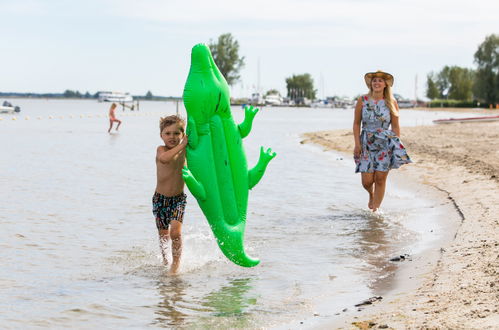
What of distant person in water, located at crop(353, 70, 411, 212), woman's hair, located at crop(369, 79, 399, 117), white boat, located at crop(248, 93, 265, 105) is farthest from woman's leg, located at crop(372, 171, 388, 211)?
white boat, located at crop(248, 93, 265, 105)

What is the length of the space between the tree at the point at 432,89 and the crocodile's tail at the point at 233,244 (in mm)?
129973

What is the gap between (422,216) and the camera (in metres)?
10.2

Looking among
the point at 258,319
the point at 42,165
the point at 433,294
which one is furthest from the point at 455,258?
the point at 42,165

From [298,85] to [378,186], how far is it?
170 metres

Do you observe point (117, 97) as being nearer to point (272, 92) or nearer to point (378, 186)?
point (272, 92)

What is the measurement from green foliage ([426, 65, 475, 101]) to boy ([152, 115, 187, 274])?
109119 millimetres

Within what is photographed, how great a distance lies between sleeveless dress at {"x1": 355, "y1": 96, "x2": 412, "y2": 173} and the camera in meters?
9.45

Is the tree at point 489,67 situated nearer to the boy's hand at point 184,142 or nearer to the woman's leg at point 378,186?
the woman's leg at point 378,186

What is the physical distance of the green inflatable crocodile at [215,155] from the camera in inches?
259

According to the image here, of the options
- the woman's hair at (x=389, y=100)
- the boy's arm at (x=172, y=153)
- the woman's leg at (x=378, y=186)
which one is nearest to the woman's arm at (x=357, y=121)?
the woman's hair at (x=389, y=100)

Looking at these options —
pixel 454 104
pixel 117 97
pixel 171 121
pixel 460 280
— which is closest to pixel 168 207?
pixel 171 121

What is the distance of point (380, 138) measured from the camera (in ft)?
31.1

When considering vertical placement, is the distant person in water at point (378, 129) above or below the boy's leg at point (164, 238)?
above

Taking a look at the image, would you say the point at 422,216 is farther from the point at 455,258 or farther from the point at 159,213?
the point at 159,213
